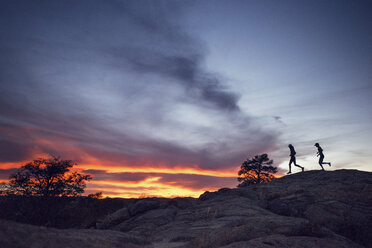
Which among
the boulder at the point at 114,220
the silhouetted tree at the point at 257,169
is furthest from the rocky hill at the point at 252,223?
the silhouetted tree at the point at 257,169

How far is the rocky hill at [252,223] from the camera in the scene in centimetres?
463

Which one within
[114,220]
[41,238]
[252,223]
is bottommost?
[114,220]

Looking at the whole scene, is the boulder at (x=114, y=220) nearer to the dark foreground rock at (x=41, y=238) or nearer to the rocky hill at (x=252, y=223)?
the rocky hill at (x=252, y=223)

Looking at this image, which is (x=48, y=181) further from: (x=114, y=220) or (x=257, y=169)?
(x=257, y=169)

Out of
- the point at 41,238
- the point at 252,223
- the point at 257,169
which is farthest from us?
the point at 257,169

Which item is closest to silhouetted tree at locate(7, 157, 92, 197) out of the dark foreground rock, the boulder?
the boulder

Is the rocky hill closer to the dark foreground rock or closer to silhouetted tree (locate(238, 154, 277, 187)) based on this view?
the dark foreground rock

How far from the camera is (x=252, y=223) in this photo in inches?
254

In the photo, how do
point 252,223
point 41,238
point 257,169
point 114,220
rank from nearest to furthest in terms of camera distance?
1. point 41,238
2. point 252,223
3. point 114,220
4. point 257,169

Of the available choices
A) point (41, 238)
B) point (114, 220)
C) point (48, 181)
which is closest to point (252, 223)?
point (41, 238)

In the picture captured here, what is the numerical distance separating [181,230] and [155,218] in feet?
13.9

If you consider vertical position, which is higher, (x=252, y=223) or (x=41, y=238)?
(x=41, y=238)

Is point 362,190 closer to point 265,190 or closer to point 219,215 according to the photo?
point 265,190

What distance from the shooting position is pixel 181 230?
880cm
